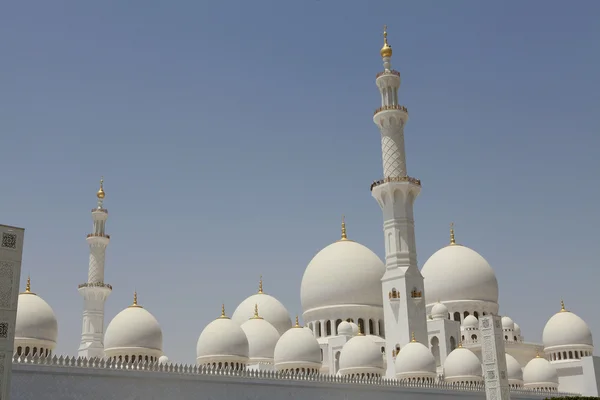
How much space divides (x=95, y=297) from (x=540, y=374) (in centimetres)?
2389

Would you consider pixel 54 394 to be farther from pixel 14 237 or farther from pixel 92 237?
pixel 92 237

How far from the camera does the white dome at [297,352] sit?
105 feet

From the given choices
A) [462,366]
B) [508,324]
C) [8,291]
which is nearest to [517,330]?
[508,324]

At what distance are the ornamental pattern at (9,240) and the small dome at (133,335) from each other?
46.9ft

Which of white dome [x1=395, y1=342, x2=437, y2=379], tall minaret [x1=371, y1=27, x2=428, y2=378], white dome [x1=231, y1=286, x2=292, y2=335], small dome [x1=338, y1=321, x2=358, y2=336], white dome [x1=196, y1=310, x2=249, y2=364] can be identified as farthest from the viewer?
white dome [x1=231, y1=286, x2=292, y2=335]

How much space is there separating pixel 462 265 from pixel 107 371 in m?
26.5

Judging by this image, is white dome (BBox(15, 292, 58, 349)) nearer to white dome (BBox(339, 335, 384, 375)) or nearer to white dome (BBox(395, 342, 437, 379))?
white dome (BBox(339, 335, 384, 375))

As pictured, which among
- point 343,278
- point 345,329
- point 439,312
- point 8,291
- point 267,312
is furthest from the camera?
point 267,312

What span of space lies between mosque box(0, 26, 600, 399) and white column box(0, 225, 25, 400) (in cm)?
697

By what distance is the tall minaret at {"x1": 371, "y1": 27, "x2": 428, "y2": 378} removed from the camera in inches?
1384

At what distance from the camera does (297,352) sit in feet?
105

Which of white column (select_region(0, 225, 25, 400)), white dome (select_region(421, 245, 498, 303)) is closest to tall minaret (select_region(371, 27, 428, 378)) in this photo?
white dome (select_region(421, 245, 498, 303))

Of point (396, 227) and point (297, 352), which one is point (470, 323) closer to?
point (396, 227)

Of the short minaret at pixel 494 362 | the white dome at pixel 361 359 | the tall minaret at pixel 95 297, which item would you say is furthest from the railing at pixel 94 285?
the short minaret at pixel 494 362
